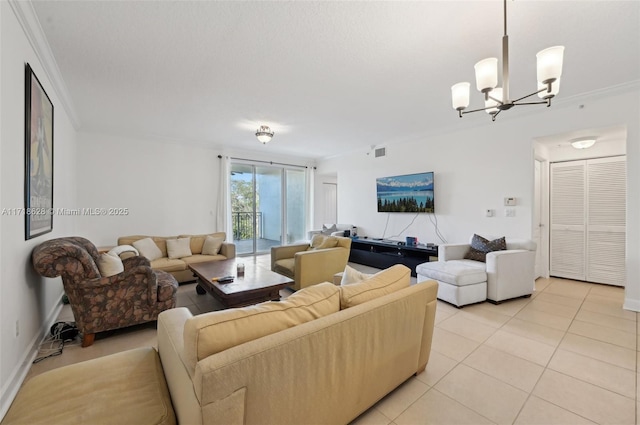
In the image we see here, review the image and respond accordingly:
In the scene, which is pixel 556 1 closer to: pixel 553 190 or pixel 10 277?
pixel 553 190

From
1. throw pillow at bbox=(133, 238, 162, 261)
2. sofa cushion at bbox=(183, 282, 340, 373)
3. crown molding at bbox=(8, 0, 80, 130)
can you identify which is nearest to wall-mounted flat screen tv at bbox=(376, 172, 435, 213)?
sofa cushion at bbox=(183, 282, 340, 373)

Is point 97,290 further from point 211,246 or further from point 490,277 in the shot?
point 490,277

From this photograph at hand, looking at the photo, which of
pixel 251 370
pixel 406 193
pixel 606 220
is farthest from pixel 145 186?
pixel 606 220

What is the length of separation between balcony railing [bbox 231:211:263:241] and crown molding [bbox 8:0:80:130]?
3653 millimetres

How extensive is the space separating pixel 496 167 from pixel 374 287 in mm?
3639

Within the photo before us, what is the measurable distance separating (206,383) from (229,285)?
212cm

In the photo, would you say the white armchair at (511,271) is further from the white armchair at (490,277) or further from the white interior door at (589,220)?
the white interior door at (589,220)

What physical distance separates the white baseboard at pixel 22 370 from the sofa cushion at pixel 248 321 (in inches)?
63.6

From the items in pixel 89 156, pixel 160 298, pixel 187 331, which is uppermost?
pixel 89 156

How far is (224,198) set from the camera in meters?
6.05

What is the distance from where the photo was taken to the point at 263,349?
1055 millimetres

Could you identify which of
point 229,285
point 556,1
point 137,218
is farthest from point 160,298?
point 556,1

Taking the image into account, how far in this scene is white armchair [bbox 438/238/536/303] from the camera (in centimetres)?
333

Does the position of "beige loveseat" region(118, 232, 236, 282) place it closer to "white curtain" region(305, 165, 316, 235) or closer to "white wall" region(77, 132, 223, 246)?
"white wall" region(77, 132, 223, 246)
